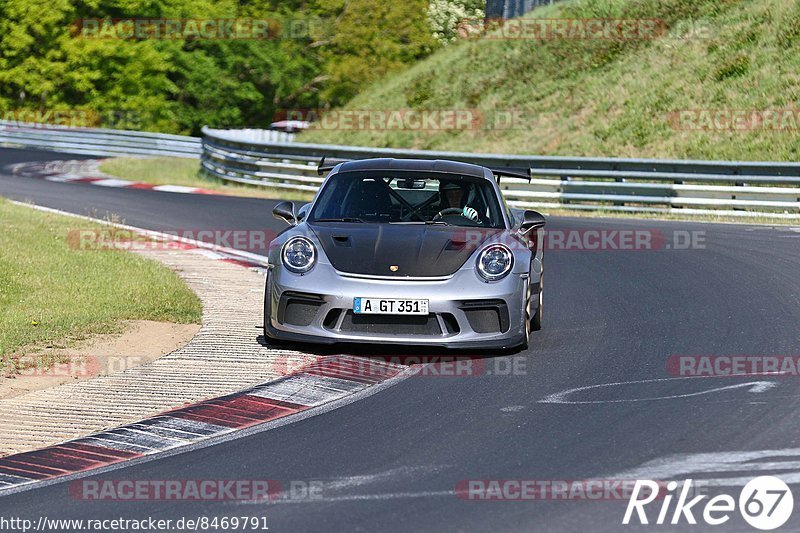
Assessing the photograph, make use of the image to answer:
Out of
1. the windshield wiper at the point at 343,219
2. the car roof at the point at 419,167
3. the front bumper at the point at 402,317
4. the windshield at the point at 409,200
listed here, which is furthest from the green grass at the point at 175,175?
the front bumper at the point at 402,317

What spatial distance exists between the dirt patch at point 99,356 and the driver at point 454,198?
2.27 meters

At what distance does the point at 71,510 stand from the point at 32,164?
94.9 feet

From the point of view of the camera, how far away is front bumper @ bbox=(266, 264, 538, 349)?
340 inches

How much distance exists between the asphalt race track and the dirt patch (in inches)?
37.4

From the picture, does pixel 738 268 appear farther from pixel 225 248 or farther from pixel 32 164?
pixel 32 164

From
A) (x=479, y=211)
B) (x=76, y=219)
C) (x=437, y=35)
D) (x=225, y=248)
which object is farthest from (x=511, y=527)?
(x=437, y=35)

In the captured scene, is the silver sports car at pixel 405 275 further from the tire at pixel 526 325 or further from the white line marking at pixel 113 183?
the white line marking at pixel 113 183

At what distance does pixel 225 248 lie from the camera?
15680mm

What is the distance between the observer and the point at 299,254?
9.07 m

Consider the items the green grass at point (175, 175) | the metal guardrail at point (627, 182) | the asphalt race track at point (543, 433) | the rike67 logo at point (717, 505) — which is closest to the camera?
the rike67 logo at point (717, 505)

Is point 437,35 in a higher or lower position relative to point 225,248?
higher

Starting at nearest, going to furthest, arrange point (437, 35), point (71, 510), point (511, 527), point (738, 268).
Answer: point (511, 527), point (71, 510), point (738, 268), point (437, 35)

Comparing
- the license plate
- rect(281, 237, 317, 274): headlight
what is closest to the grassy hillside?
rect(281, 237, 317, 274): headlight

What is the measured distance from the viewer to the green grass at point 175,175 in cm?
2509
